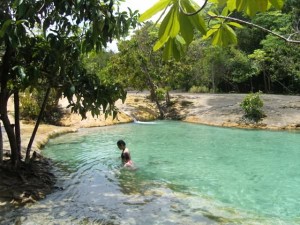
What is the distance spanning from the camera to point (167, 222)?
210 inches

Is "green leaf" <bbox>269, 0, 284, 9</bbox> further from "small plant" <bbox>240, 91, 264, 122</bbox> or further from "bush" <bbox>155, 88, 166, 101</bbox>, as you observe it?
"bush" <bbox>155, 88, 166, 101</bbox>

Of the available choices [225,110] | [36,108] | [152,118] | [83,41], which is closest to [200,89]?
[152,118]

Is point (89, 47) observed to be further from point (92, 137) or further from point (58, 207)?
point (92, 137)

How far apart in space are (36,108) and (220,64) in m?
15.3

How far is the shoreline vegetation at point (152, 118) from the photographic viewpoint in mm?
6730

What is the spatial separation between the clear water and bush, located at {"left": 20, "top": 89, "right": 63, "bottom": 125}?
3563 millimetres

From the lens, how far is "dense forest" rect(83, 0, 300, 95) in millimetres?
20922

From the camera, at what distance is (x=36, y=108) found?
677 inches

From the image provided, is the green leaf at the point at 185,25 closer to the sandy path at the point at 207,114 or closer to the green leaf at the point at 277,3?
the green leaf at the point at 277,3

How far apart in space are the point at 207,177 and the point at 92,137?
7114 millimetres

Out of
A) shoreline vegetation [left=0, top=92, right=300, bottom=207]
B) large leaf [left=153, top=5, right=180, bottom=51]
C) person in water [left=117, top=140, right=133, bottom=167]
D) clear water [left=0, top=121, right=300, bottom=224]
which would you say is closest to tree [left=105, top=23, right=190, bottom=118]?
shoreline vegetation [left=0, top=92, right=300, bottom=207]

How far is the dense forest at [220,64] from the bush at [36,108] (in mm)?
2647

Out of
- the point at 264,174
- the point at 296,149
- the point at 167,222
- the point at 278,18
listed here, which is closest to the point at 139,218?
the point at 167,222

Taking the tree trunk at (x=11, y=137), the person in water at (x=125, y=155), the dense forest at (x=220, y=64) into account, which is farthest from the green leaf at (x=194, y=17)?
the dense forest at (x=220, y=64)
